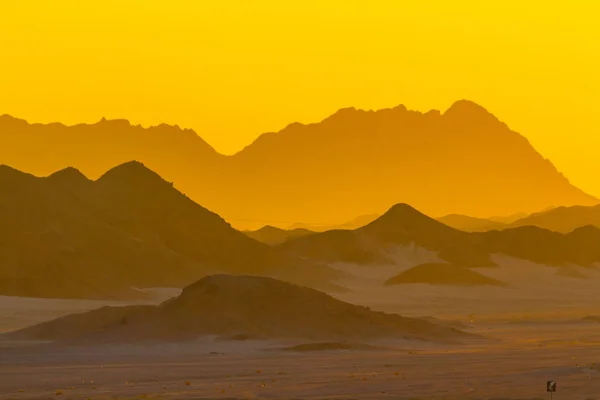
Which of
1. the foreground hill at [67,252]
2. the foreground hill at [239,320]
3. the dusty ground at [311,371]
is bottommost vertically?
the dusty ground at [311,371]

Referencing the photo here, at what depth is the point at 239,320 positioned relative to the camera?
90.3 metres

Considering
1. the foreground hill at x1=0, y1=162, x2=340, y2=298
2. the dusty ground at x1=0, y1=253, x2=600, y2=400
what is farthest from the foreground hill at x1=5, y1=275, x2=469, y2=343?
the foreground hill at x1=0, y1=162, x2=340, y2=298

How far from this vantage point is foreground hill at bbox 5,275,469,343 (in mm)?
88875

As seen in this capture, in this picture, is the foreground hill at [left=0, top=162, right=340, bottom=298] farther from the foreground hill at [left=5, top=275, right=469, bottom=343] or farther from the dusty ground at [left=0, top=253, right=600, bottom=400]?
the dusty ground at [left=0, top=253, right=600, bottom=400]

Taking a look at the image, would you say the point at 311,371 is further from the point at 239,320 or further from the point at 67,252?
the point at 67,252

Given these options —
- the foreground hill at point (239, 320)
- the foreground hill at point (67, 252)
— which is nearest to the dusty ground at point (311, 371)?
the foreground hill at point (239, 320)

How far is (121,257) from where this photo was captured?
182625 millimetres

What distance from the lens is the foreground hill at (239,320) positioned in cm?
8888

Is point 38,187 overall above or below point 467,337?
above

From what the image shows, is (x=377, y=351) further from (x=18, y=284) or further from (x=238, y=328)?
(x=18, y=284)

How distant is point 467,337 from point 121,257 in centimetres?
9357

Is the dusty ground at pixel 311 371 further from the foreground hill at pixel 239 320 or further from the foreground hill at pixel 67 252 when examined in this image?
the foreground hill at pixel 67 252

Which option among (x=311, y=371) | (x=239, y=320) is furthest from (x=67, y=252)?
(x=311, y=371)

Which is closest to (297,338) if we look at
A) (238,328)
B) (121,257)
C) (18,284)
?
(238,328)
